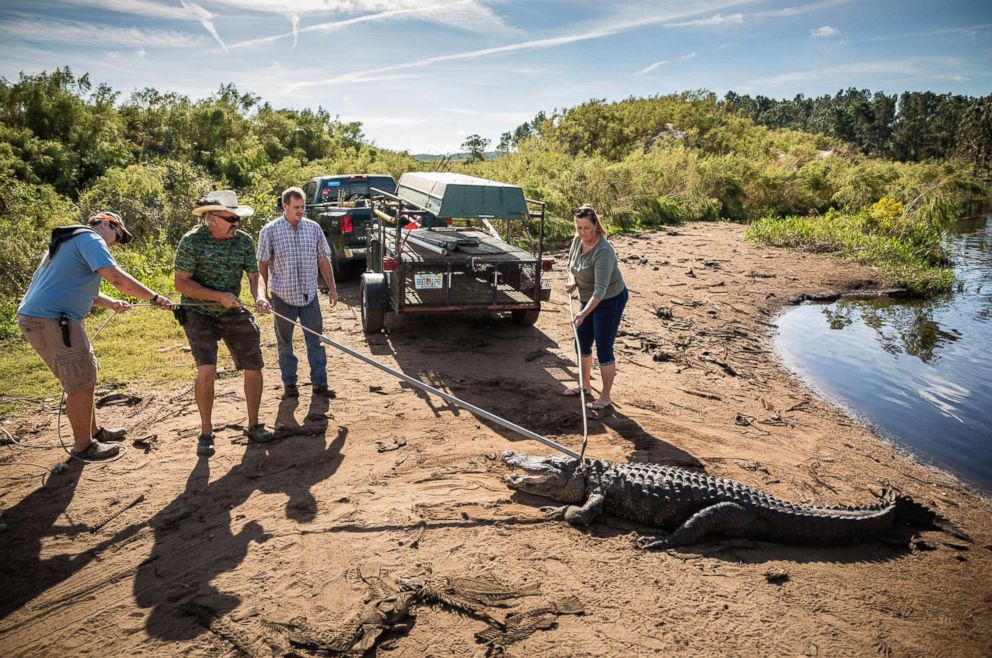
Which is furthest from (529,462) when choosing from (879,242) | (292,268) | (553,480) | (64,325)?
(879,242)

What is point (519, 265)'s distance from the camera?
24.3 ft

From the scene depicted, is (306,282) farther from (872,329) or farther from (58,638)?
(872,329)

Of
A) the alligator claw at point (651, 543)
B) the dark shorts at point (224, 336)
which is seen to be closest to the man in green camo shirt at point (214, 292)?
Answer: the dark shorts at point (224, 336)

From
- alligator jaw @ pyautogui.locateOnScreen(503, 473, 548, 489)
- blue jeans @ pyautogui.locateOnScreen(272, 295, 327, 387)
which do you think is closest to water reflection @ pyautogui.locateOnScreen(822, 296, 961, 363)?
alligator jaw @ pyautogui.locateOnScreen(503, 473, 548, 489)

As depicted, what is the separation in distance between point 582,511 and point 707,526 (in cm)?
85

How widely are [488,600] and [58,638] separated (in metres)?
2.22

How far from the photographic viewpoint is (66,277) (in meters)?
4.05

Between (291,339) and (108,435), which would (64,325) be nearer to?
(108,435)

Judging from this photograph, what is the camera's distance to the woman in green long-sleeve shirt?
5184 millimetres

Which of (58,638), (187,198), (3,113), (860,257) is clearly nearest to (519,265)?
(58,638)

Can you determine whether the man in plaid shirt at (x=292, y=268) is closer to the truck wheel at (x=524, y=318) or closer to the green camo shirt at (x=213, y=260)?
the green camo shirt at (x=213, y=260)

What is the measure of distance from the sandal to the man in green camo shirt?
3201 millimetres

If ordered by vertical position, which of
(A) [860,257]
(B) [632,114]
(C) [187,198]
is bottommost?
(A) [860,257]

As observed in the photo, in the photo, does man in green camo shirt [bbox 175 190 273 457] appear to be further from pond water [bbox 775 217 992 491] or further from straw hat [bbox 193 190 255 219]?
pond water [bbox 775 217 992 491]
